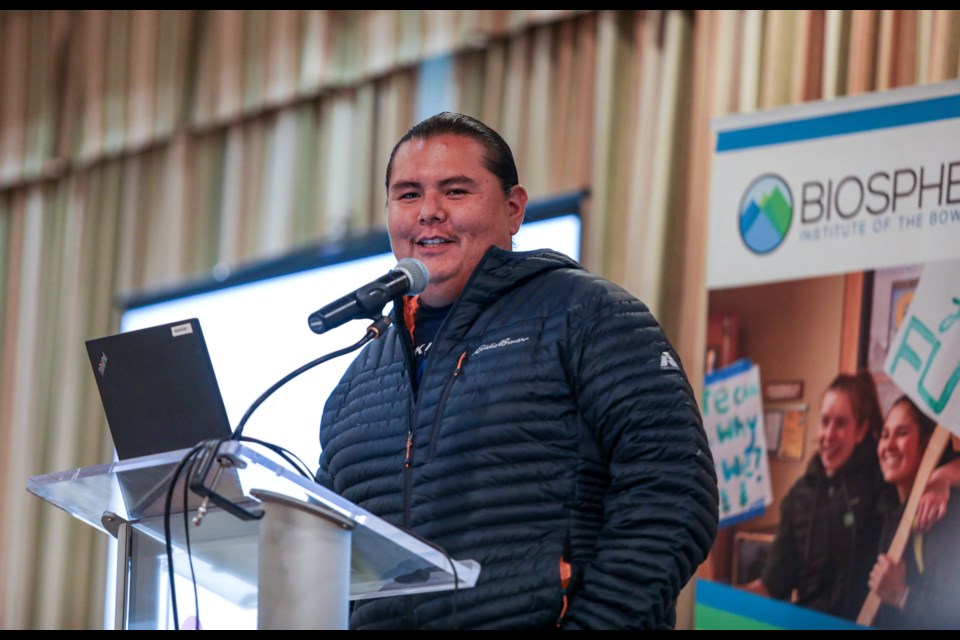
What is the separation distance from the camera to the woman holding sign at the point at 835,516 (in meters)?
2.93

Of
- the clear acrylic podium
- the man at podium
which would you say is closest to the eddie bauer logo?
the man at podium

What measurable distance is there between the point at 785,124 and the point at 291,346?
175 cm

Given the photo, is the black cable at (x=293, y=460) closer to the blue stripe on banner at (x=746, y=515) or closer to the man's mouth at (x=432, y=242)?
the man's mouth at (x=432, y=242)

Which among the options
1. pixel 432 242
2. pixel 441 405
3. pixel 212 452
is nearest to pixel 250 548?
pixel 212 452

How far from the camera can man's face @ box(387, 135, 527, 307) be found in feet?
7.43

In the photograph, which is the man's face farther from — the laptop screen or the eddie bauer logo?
the laptop screen

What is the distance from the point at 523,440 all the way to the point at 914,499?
1.27 m

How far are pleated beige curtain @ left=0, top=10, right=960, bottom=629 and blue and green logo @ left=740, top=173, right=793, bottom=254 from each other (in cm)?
39

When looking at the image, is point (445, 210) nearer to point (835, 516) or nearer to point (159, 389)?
point (159, 389)

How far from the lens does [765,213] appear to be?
3.23 meters

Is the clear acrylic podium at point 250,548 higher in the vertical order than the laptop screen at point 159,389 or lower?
lower

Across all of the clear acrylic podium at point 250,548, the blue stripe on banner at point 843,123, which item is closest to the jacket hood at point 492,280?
the clear acrylic podium at point 250,548

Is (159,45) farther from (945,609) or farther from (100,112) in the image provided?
(945,609)

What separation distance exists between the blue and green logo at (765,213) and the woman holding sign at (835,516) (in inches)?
15.7
